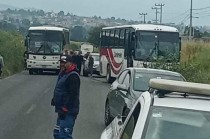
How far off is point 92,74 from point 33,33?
17.1 feet

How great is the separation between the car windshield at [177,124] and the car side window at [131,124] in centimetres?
20

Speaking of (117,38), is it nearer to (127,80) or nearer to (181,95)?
(127,80)

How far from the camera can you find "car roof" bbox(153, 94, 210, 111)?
16.8 feet

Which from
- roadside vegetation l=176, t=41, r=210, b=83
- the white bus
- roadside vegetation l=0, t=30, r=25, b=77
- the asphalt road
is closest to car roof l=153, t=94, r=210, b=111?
the asphalt road

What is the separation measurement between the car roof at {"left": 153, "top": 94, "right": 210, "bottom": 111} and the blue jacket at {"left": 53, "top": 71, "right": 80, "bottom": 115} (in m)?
4.83

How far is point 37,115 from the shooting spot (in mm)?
17359

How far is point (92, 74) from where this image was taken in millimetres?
42062

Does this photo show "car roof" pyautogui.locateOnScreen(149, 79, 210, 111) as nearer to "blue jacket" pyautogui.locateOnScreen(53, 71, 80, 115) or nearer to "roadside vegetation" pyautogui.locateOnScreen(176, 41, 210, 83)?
"blue jacket" pyautogui.locateOnScreen(53, 71, 80, 115)

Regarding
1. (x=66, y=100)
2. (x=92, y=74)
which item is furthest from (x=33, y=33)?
(x=66, y=100)

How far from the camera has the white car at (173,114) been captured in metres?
4.94

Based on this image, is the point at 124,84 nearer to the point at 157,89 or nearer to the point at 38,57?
the point at 157,89

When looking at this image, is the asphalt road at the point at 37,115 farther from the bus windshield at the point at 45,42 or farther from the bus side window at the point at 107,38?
the bus windshield at the point at 45,42

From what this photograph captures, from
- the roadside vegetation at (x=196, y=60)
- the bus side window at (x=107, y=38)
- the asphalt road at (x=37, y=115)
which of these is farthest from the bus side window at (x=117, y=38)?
the asphalt road at (x=37, y=115)

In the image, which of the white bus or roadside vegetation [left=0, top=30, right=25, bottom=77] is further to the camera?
roadside vegetation [left=0, top=30, right=25, bottom=77]
